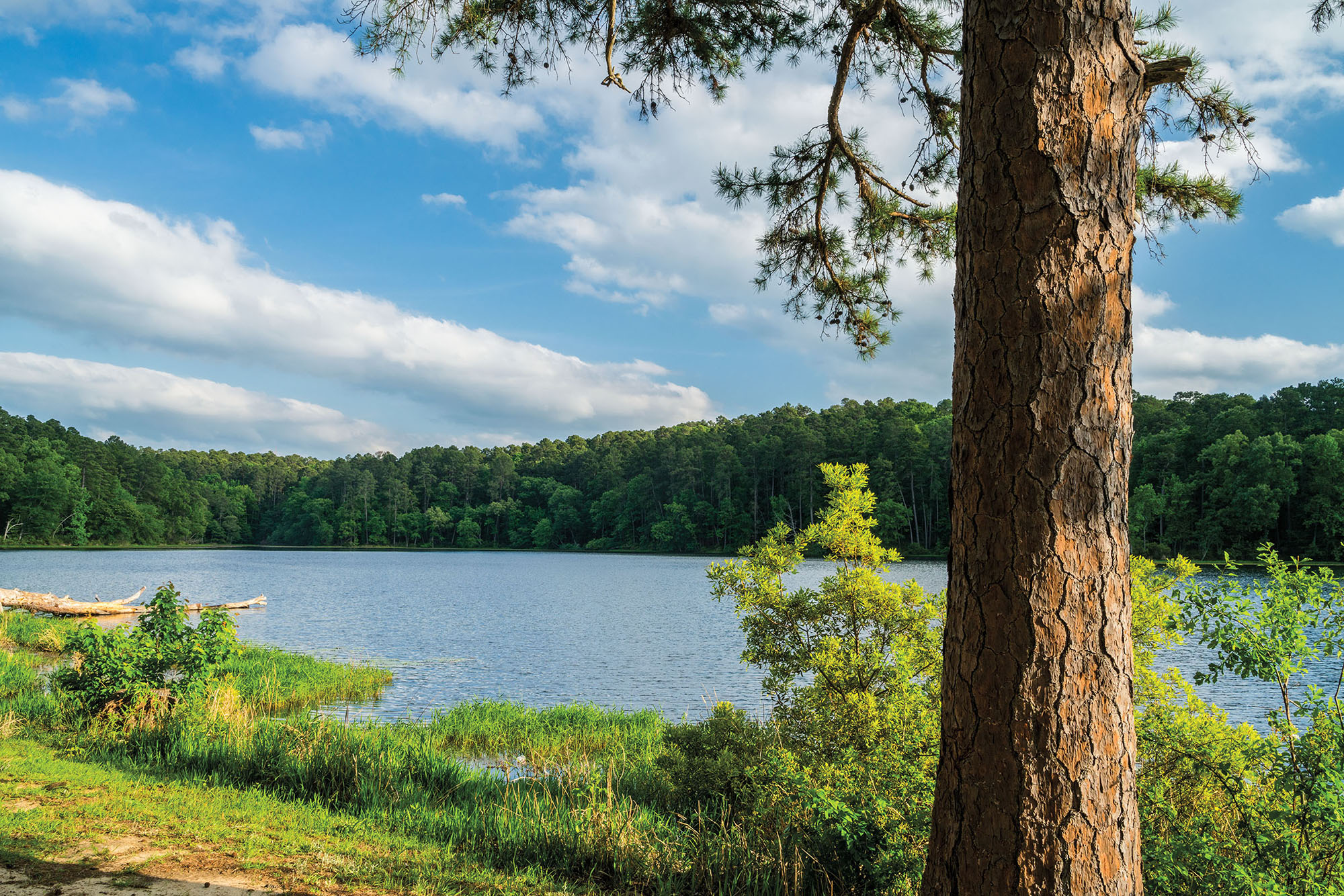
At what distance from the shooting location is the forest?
163 ft

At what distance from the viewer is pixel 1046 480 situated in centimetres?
237

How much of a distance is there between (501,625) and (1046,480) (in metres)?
25.7

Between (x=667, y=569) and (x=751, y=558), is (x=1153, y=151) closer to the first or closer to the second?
(x=751, y=558)

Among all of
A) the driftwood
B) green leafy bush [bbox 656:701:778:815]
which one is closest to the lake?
green leafy bush [bbox 656:701:778:815]

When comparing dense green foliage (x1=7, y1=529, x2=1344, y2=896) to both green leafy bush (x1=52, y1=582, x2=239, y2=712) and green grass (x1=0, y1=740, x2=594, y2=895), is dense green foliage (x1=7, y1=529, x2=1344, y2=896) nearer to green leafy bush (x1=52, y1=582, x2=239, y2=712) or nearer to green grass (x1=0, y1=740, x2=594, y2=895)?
green leafy bush (x1=52, y1=582, x2=239, y2=712)

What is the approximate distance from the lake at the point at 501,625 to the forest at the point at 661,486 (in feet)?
31.2

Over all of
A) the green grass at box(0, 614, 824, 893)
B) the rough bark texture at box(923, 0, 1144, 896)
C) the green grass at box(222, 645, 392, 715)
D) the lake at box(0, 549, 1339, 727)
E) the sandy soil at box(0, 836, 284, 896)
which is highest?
the rough bark texture at box(923, 0, 1144, 896)

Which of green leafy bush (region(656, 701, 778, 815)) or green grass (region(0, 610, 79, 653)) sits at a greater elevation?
green leafy bush (region(656, 701, 778, 815))

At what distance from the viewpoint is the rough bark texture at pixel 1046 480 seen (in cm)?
235

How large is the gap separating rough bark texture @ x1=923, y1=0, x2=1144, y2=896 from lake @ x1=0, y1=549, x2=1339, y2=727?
8803 mm

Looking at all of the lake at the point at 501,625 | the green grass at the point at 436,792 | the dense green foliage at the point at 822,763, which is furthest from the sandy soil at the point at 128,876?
the lake at the point at 501,625

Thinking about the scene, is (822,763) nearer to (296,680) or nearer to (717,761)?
(717,761)

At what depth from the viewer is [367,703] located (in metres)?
14.2

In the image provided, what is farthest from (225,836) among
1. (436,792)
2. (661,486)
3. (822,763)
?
(661,486)
